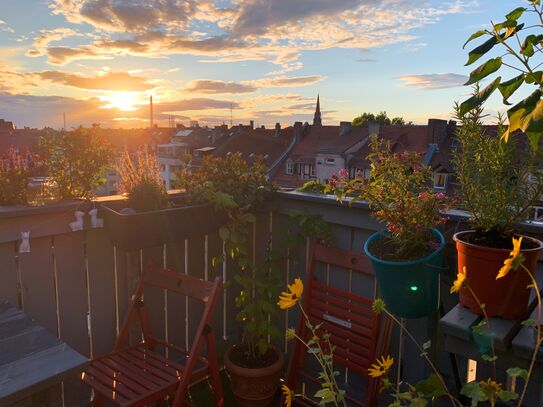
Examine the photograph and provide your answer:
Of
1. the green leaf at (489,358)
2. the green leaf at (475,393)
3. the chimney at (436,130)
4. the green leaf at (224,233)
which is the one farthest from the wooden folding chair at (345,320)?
the chimney at (436,130)

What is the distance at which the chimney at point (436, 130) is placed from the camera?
1934cm

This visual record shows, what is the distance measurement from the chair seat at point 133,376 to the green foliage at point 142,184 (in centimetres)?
73

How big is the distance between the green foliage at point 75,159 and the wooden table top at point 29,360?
689 mm

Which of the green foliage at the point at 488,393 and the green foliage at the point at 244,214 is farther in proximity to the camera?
the green foliage at the point at 244,214

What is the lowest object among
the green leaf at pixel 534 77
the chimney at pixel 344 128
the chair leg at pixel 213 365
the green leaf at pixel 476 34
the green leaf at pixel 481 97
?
the chair leg at pixel 213 365

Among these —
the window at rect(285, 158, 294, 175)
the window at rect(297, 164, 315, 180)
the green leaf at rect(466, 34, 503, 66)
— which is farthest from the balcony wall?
→ the window at rect(285, 158, 294, 175)

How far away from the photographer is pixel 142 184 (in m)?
2.07

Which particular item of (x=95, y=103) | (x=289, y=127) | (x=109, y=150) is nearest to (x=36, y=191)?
(x=109, y=150)

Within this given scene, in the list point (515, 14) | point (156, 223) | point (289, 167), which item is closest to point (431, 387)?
point (515, 14)

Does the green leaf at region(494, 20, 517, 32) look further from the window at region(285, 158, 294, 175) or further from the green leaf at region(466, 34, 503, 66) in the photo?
the window at region(285, 158, 294, 175)

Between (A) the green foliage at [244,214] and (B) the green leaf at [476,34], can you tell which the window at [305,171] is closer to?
(A) the green foliage at [244,214]

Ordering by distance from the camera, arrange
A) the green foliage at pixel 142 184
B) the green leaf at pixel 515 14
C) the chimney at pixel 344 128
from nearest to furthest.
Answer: the green leaf at pixel 515 14 → the green foliage at pixel 142 184 → the chimney at pixel 344 128

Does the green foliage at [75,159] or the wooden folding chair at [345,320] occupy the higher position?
the green foliage at [75,159]

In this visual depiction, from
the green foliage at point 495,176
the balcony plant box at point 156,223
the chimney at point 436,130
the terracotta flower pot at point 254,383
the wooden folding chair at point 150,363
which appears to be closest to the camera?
the green foliage at point 495,176
